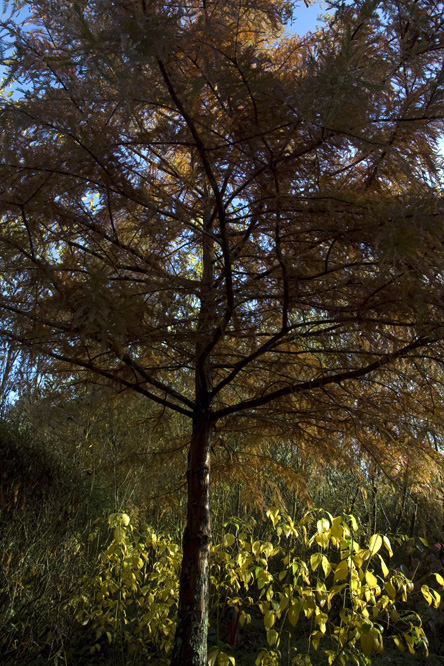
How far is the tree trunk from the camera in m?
2.32

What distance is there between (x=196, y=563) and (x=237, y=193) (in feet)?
6.10

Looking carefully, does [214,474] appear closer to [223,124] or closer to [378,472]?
[378,472]

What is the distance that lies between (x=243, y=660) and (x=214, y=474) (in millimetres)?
2000

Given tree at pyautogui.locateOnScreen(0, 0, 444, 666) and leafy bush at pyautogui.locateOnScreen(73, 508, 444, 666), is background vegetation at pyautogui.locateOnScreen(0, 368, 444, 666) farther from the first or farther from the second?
tree at pyautogui.locateOnScreen(0, 0, 444, 666)

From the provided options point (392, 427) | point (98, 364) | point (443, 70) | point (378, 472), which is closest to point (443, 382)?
point (392, 427)

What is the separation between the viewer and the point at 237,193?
6.66 feet

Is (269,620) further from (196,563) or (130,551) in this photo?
(130,551)

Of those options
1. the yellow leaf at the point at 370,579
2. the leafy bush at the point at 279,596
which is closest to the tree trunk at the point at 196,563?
→ the leafy bush at the point at 279,596

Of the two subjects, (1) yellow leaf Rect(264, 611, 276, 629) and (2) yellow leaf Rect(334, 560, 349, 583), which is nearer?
(2) yellow leaf Rect(334, 560, 349, 583)

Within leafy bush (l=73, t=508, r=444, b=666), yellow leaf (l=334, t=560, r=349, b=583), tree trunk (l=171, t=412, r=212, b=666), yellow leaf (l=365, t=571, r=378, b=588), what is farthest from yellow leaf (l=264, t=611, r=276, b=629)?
yellow leaf (l=365, t=571, r=378, b=588)

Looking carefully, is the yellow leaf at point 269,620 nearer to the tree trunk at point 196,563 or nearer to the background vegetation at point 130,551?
the background vegetation at point 130,551

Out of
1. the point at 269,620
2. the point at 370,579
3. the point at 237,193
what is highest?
the point at 237,193

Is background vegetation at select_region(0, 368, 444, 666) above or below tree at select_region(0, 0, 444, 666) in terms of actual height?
below

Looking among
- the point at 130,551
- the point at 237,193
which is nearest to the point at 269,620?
the point at 130,551
